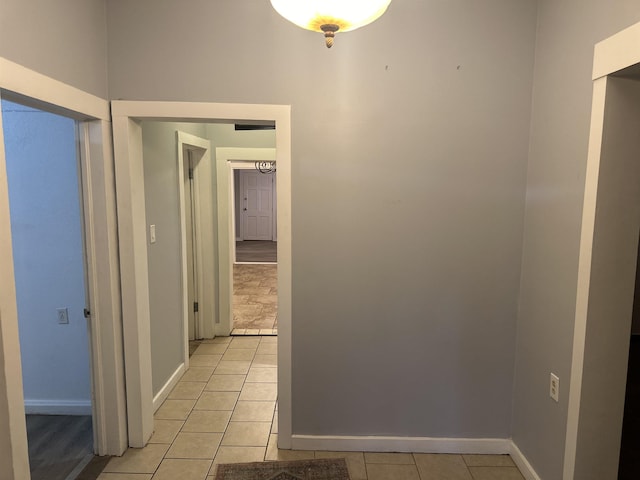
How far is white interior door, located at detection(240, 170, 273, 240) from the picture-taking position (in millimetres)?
10805

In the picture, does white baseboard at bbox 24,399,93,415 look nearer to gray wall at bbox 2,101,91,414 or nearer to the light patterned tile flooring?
gray wall at bbox 2,101,91,414

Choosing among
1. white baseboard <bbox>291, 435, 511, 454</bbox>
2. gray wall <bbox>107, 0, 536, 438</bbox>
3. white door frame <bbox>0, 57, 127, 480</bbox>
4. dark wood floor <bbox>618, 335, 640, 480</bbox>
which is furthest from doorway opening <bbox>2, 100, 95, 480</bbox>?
dark wood floor <bbox>618, 335, 640, 480</bbox>

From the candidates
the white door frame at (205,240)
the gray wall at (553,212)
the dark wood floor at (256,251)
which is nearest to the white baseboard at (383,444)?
the gray wall at (553,212)

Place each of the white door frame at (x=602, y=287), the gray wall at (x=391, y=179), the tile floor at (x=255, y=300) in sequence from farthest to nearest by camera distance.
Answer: the tile floor at (x=255, y=300) → the gray wall at (x=391, y=179) → the white door frame at (x=602, y=287)

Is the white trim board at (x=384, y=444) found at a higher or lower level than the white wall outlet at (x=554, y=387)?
lower

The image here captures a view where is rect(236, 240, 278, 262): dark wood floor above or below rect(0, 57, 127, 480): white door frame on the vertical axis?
below

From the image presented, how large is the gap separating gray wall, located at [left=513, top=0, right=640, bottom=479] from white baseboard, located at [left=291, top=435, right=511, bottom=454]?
0.35 meters

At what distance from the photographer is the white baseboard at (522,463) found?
194cm

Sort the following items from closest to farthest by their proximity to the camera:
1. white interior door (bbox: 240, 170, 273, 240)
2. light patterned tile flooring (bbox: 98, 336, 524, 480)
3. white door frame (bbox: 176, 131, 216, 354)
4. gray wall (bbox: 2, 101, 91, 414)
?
light patterned tile flooring (bbox: 98, 336, 524, 480) < gray wall (bbox: 2, 101, 91, 414) < white door frame (bbox: 176, 131, 216, 354) < white interior door (bbox: 240, 170, 273, 240)

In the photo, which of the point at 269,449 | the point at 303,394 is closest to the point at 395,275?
the point at 303,394

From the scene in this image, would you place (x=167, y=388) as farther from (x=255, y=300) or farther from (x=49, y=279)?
(x=255, y=300)

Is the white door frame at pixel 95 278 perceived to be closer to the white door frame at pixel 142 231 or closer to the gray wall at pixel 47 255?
the white door frame at pixel 142 231

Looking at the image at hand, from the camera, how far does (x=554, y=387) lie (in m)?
1.75

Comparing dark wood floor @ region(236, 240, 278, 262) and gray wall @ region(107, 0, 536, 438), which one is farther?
dark wood floor @ region(236, 240, 278, 262)
